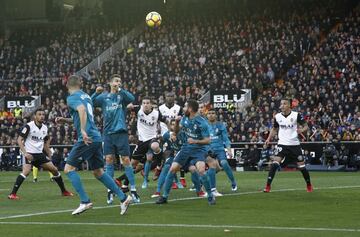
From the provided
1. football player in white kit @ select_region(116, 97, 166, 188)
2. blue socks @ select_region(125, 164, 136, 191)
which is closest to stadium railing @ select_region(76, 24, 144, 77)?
football player in white kit @ select_region(116, 97, 166, 188)

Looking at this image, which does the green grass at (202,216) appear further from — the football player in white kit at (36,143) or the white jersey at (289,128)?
the white jersey at (289,128)

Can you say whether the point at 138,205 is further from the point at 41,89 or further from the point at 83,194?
the point at 41,89

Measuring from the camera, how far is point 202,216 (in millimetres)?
14398

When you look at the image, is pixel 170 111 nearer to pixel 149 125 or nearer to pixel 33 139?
pixel 149 125

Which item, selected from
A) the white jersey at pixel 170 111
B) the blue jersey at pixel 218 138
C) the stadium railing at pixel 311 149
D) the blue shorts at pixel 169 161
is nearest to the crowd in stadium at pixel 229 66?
the stadium railing at pixel 311 149

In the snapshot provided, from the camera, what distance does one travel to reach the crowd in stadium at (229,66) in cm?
3909

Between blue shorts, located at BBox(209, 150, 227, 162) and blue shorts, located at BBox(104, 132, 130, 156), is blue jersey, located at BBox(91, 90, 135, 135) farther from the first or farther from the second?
blue shorts, located at BBox(209, 150, 227, 162)

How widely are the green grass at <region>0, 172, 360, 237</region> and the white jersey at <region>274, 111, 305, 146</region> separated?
1.22m

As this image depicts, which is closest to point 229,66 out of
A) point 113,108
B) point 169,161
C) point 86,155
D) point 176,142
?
point 169,161

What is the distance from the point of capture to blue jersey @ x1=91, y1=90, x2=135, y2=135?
55.4ft

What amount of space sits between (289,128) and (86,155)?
7000mm

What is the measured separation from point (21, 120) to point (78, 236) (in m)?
33.9

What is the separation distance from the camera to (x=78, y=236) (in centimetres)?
1181

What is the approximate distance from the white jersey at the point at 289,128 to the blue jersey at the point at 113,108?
4970mm
